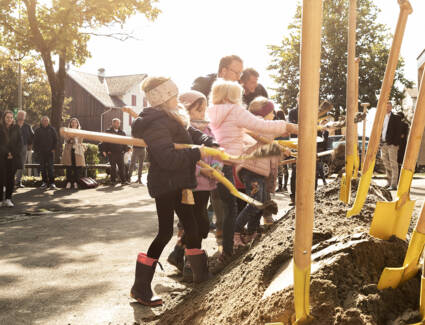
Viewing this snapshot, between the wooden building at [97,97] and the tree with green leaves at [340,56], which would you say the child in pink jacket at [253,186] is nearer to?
the tree with green leaves at [340,56]

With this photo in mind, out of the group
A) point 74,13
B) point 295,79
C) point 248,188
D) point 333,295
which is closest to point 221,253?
point 248,188

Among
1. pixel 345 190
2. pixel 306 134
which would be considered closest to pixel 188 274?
pixel 345 190

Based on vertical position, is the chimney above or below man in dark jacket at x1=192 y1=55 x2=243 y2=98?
above

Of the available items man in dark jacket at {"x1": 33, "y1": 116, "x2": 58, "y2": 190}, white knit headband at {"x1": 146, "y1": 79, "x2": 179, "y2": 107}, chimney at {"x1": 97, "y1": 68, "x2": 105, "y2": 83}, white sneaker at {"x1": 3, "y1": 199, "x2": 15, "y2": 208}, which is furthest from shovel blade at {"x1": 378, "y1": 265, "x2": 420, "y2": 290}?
chimney at {"x1": 97, "y1": 68, "x2": 105, "y2": 83}

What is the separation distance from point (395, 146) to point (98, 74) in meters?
52.4

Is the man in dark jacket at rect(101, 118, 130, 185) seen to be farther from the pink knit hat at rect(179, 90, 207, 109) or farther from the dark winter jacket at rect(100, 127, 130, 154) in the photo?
the pink knit hat at rect(179, 90, 207, 109)

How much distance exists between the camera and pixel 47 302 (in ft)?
10.5

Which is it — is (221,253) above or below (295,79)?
below

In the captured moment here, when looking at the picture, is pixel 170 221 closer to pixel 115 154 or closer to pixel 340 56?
pixel 115 154

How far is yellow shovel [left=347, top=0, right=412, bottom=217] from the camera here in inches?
95.1

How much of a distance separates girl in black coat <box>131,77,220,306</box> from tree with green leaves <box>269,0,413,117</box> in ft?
103

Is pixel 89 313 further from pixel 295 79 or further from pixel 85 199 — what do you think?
pixel 295 79

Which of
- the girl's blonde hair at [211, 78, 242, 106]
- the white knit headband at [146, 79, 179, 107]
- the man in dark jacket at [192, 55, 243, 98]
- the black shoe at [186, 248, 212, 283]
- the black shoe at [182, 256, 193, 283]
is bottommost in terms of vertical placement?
the black shoe at [182, 256, 193, 283]

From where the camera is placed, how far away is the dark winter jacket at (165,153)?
2.96 meters
